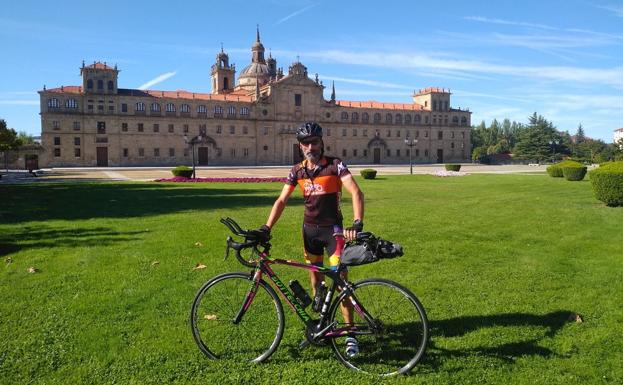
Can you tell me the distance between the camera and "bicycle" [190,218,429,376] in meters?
4.23

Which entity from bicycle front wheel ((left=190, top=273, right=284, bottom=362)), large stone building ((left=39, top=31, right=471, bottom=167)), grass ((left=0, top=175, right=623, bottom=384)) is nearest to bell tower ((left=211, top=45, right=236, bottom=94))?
large stone building ((left=39, top=31, right=471, bottom=167))

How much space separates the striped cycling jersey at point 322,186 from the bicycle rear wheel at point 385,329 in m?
0.78

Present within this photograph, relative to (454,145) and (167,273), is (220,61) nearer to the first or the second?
(454,145)

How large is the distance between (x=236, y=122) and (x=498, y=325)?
240 ft

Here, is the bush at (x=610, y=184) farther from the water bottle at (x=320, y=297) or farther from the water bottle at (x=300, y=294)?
the water bottle at (x=300, y=294)

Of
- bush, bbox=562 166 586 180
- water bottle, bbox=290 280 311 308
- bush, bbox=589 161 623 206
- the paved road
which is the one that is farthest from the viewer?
the paved road

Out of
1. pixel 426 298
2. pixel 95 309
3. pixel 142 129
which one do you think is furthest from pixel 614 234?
pixel 142 129

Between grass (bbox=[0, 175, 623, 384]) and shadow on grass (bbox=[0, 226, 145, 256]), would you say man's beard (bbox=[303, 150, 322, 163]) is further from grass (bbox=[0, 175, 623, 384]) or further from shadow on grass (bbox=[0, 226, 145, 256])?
shadow on grass (bbox=[0, 226, 145, 256])

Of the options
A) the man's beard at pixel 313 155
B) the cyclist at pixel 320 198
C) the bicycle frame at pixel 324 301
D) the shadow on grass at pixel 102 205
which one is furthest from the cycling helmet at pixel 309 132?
the shadow on grass at pixel 102 205

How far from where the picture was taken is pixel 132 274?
23.1ft

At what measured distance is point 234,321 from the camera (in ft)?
15.7

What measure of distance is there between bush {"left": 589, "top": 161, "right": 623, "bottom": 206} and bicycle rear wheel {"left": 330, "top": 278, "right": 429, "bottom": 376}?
13.1 meters

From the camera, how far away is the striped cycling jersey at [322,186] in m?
4.57

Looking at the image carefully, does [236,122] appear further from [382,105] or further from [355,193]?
[355,193]
